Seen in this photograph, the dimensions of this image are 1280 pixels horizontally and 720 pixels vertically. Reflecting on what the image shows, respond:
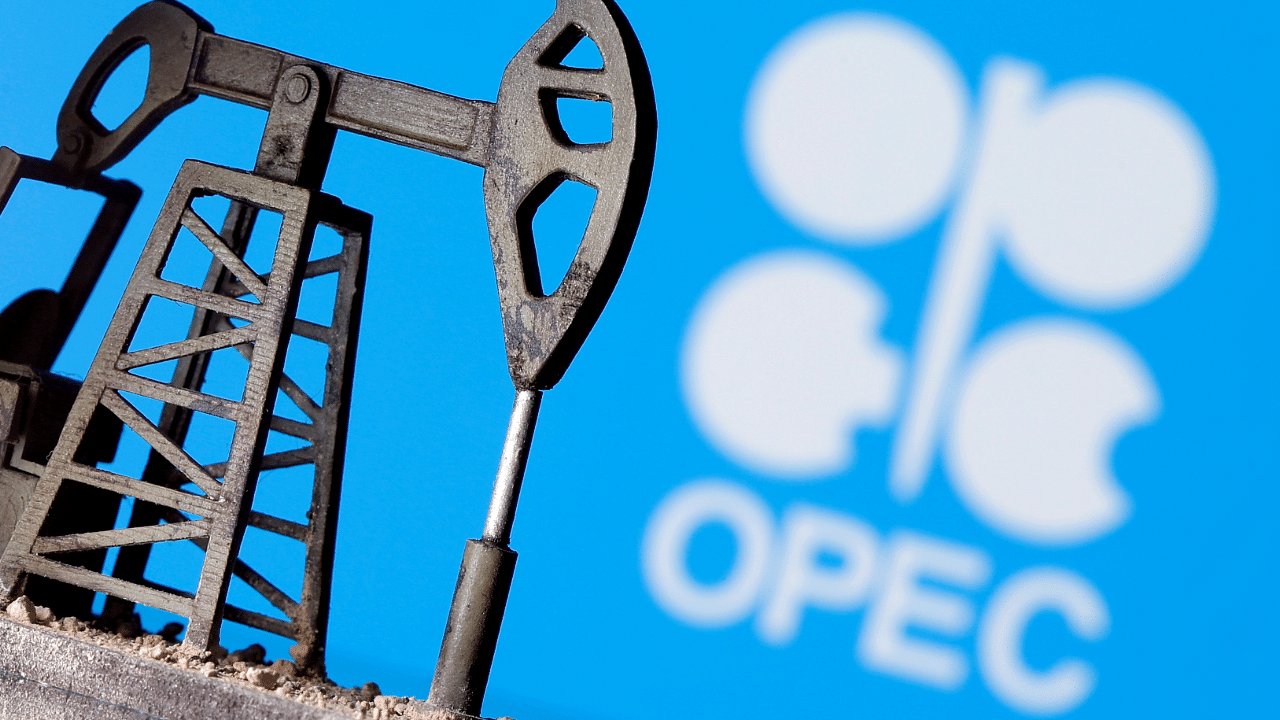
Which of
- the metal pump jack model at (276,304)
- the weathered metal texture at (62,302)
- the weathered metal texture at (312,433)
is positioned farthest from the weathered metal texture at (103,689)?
the weathered metal texture at (62,302)

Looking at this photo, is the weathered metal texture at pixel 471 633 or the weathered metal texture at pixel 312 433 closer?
the weathered metal texture at pixel 471 633

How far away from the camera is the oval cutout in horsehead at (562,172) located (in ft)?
7.19

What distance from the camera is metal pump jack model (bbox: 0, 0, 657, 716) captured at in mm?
2207

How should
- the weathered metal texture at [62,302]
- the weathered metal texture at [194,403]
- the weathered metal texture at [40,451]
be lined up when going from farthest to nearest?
the weathered metal texture at [62,302], the weathered metal texture at [40,451], the weathered metal texture at [194,403]

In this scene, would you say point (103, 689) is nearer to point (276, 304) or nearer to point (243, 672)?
point (243, 672)

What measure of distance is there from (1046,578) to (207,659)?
343cm

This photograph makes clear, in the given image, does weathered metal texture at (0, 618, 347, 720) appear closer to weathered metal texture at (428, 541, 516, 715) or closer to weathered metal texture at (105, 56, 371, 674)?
weathered metal texture at (428, 541, 516, 715)

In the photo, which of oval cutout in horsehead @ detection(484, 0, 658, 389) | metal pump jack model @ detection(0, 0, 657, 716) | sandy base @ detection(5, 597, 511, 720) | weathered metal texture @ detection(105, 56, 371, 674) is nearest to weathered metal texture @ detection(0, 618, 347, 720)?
sandy base @ detection(5, 597, 511, 720)

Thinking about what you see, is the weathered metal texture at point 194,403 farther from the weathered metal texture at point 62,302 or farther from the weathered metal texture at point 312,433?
the weathered metal texture at point 62,302

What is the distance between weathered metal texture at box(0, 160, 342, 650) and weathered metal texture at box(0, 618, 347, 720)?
0.43 ft

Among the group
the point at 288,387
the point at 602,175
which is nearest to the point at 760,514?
the point at 288,387

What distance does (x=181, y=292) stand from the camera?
243 cm

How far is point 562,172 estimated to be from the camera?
228 cm

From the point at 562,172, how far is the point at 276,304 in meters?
0.64
